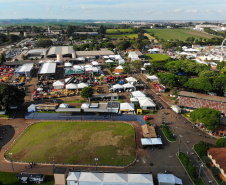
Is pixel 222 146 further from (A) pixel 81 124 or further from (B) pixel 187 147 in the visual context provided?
(A) pixel 81 124

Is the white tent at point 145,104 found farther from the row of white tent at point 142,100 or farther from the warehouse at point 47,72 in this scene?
the warehouse at point 47,72

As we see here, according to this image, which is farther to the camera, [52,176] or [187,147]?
[187,147]

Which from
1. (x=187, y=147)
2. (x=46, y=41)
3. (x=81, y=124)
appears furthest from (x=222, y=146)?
(x=46, y=41)

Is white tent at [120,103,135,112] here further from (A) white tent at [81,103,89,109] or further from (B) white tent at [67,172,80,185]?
(B) white tent at [67,172,80,185]

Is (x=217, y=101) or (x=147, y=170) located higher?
(x=217, y=101)

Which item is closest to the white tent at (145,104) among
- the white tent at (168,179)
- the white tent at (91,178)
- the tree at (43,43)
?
the white tent at (168,179)

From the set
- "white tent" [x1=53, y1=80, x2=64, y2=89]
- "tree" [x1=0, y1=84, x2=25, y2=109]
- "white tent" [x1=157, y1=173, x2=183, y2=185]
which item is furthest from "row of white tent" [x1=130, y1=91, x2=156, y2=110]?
"tree" [x1=0, y1=84, x2=25, y2=109]
